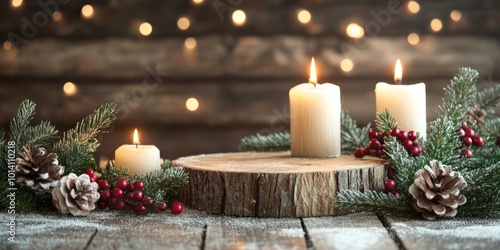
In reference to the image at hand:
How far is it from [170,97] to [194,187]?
163cm

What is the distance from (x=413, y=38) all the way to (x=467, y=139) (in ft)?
4.88

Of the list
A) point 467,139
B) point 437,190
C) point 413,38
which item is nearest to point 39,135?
point 437,190

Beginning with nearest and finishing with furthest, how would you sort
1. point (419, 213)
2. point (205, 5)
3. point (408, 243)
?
point (408, 243) < point (419, 213) < point (205, 5)

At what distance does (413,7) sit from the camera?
3.10 m

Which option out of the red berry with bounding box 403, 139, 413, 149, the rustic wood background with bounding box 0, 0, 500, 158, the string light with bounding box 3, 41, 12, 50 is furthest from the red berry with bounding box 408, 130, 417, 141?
the string light with bounding box 3, 41, 12, 50

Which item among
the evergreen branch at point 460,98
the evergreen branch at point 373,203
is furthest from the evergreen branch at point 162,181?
the evergreen branch at point 460,98

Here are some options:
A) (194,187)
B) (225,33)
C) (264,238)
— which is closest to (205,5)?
(225,33)

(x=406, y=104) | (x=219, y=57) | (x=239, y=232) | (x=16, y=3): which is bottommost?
(x=239, y=232)

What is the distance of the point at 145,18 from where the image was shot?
310 cm

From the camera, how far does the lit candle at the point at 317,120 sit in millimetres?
1721

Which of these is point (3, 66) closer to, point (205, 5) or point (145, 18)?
point (145, 18)

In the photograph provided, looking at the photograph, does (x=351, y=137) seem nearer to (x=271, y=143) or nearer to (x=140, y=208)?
(x=271, y=143)

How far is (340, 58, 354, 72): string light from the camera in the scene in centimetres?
312

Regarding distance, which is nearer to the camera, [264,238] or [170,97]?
[264,238]
